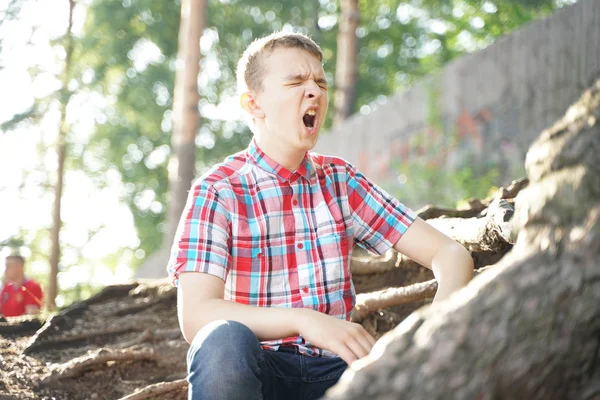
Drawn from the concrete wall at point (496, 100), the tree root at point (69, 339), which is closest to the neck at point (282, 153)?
the tree root at point (69, 339)

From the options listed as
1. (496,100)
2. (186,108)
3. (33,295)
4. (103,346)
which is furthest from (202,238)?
(186,108)

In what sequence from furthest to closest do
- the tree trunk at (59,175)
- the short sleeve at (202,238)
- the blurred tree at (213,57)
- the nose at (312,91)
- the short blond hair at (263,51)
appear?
the blurred tree at (213,57)
the tree trunk at (59,175)
the short blond hair at (263,51)
the nose at (312,91)
the short sleeve at (202,238)

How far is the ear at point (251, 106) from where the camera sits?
293cm

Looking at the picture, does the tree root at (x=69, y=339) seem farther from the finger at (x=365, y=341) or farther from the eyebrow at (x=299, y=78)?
the finger at (x=365, y=341)

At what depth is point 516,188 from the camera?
3.95m

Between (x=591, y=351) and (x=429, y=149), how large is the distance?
36.5ft

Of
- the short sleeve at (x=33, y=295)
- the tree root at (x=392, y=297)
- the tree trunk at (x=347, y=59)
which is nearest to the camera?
the tree root at (x=392, y=297)

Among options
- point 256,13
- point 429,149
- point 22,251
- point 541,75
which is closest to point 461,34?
point 256,13

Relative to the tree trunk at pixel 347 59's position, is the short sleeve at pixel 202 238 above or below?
below

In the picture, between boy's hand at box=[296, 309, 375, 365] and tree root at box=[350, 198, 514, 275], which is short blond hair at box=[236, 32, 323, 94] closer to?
tree root at box=[350, 198, 514, 275]

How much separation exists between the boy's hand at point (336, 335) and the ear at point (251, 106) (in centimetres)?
92

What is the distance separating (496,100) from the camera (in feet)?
36.5

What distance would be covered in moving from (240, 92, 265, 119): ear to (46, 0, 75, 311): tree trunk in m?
10.7

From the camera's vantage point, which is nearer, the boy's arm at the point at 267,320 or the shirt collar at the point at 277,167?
the boy's arm at the point at 267,320
